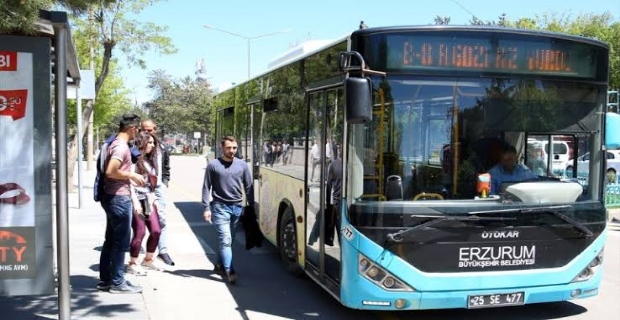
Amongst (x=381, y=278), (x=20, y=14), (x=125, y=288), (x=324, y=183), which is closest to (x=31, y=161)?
(x=20, y=14)

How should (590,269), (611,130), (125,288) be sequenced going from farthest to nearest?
(125,288), (611,130), (590,269)

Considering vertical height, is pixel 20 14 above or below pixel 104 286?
above

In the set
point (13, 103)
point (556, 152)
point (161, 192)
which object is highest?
point (13, 103)

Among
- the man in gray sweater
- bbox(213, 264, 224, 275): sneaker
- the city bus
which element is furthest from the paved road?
the city bus

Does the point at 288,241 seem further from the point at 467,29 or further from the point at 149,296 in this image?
the point at 467,29

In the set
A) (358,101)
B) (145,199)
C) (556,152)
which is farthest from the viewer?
(145,199)

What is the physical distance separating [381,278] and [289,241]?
104 inches

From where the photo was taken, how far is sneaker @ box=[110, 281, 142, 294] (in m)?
6.50

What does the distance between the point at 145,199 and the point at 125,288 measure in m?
1.22

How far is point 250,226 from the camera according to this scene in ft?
26.0

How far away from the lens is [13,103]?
4527mm

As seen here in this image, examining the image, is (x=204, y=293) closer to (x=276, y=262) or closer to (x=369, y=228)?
(x=276, y=262)

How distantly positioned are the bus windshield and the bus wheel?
230cm

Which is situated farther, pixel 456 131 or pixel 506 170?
pixel 506 170
